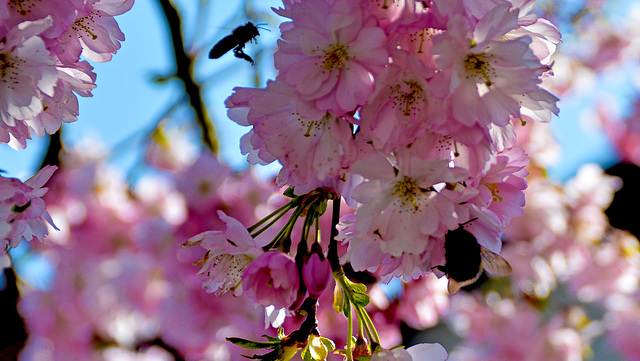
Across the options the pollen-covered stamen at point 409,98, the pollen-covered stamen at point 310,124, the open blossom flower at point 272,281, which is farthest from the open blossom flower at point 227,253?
the pollen-covered stamen at point 409,98

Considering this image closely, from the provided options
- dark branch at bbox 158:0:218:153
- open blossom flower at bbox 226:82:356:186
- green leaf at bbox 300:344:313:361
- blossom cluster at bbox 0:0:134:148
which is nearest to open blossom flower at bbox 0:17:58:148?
blossom cluster at bbox 0:0:134:148

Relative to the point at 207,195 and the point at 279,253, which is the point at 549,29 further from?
the point at 207,195

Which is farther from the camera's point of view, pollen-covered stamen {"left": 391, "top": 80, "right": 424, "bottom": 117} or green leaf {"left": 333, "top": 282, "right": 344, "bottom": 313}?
green leaf {"left": 333, "top": 282, "right": 344, "bottom": 313}

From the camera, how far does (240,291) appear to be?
773 millimetres

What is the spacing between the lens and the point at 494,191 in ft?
2.29

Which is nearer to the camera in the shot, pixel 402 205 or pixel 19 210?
pixel 402 205

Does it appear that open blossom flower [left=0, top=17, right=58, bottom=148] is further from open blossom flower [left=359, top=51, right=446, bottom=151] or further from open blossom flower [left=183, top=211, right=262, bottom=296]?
open blossom flower [left=359, top=51, right=446, bottom=151]

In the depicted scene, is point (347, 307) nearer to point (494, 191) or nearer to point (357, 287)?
point (357, 287)

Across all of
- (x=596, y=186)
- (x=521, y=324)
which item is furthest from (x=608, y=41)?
(x=521, y=324)

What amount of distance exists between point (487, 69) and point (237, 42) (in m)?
0.43

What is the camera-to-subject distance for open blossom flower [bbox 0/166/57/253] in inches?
30.7

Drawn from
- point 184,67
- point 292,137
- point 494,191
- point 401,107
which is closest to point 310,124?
point 292,137

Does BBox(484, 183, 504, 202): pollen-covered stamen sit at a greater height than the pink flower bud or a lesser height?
greater

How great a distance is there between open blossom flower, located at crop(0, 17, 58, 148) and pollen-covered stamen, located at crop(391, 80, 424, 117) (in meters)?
0.39
